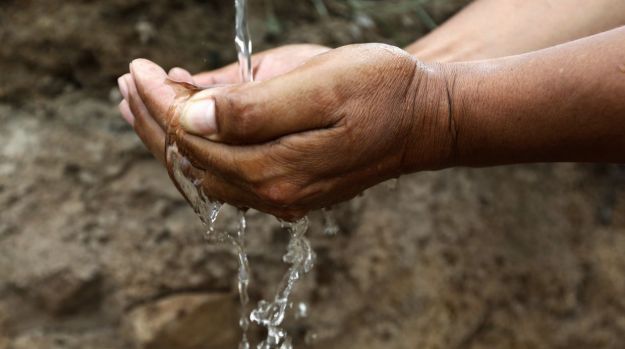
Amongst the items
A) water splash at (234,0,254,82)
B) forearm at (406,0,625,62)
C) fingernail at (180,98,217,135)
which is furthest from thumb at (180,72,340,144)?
forearm at (406,0,625,62)

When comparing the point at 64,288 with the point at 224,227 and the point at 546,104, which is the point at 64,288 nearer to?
the point at 224,227

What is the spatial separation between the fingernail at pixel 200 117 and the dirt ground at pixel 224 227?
69cm

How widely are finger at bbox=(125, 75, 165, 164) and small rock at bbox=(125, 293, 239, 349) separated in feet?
1.76

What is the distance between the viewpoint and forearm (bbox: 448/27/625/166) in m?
0.83

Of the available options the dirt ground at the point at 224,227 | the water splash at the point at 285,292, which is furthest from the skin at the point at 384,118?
the dirt ground at the point at 224,227

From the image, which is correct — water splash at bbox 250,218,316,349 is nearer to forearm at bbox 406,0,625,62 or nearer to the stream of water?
the stream of water

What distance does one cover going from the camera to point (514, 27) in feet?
4.16

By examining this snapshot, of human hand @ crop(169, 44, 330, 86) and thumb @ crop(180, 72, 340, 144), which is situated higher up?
thumb @ crop(180, 72, 340, 144)

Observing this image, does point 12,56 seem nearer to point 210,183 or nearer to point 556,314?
point 210,183

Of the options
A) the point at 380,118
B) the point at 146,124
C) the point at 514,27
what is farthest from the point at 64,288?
the point at 514,27

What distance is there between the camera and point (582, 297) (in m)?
1.81

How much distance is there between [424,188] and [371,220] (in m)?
0.16

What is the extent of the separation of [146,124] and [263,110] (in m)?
0.29

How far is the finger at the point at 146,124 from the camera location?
1.02 meters
